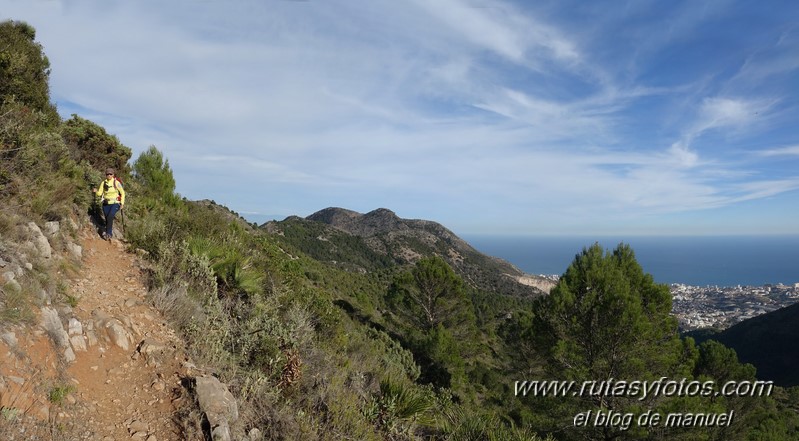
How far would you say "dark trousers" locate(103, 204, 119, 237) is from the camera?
7.09 meters

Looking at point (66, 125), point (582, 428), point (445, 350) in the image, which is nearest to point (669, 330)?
point (582, 428)

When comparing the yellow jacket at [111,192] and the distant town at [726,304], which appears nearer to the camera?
the yellow jacket at [111,192]

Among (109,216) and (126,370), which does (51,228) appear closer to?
(109,216)

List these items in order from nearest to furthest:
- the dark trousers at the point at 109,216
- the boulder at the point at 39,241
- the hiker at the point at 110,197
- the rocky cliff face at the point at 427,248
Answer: the boulder at the point at 39,241 → the dark trousers at the point at 109,216 → the hiker at the point at 110,197 → the rocky cliff face at the point at 427,248

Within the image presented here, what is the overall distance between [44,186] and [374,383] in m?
6.29

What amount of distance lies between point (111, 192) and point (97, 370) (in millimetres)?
4760

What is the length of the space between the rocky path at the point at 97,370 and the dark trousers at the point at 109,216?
7.16ft

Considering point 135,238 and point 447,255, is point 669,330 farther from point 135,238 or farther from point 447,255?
point 447,255

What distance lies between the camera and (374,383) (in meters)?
5.95

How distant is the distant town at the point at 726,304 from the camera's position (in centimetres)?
8756

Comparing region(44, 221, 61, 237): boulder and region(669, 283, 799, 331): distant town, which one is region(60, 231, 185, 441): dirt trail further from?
region(669, 283, 799, 331): distant town

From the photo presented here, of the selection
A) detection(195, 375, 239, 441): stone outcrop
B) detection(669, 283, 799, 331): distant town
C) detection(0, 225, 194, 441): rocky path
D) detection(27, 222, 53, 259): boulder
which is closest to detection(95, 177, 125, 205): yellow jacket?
detection(27, 222, 53, 259): boulder

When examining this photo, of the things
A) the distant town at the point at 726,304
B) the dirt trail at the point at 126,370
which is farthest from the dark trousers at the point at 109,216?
the distant town at the point at 726,304

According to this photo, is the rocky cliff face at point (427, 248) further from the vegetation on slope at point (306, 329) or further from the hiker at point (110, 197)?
the hiker at point (110, 197)
